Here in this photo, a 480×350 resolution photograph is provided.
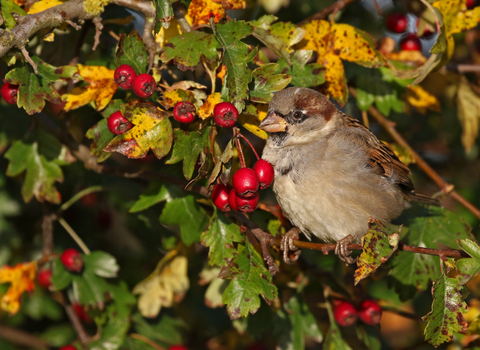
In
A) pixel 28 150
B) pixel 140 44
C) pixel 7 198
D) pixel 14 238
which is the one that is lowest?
pixel 14 238

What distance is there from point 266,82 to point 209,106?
9.1 inches

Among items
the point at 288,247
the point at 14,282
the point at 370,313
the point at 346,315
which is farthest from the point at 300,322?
the point at 14,282

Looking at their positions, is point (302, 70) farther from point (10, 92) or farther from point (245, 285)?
point (10, 92)

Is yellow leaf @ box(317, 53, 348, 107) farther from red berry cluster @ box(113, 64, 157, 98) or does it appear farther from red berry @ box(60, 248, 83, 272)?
red berry @ box(60, 248, 83, 272)

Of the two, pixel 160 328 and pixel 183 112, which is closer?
pixel 183 112

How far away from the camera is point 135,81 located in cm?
157

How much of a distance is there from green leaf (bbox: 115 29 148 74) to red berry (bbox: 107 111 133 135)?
181 millimetres

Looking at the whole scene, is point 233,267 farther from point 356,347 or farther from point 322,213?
point 356,347

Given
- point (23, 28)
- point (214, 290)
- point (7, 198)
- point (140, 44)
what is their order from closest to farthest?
point (23, 28) < point (140, 44) < point (214, 290) < point (7, 198)

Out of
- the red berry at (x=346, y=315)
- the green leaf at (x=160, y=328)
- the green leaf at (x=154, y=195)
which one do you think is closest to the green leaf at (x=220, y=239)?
the green leaf at (x=154, y=195)

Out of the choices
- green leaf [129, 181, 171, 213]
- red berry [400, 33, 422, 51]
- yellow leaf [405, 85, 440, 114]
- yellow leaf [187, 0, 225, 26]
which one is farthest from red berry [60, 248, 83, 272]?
red berry [400, 33, 422, 51]

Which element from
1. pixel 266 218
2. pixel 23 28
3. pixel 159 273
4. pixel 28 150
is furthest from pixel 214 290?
pixel 23 28

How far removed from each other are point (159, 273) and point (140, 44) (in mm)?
1158

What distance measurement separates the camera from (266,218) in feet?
6.59
